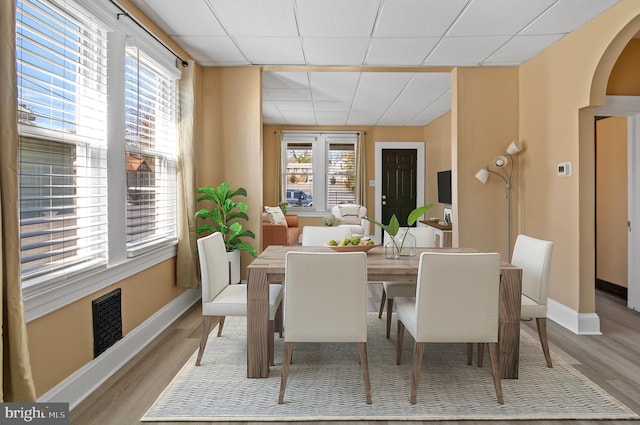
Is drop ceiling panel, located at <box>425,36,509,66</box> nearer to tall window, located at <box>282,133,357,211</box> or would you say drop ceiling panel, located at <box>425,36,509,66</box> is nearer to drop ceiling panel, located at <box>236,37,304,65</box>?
drop ceiling panel, located at <box>236,37,304,65</box>

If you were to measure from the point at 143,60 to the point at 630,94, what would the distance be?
14.7 feet

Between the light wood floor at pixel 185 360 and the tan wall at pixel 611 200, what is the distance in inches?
32.7

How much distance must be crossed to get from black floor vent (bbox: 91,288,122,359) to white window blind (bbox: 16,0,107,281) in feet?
0.86

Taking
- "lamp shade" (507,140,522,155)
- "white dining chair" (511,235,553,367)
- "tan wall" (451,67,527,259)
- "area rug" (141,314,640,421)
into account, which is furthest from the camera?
"tan wall" (451,67,527,259)

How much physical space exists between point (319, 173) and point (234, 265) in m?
4.90

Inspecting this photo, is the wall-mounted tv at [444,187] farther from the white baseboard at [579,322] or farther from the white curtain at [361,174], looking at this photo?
the white baseboard at [579,322]

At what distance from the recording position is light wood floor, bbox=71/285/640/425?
7.45 ft

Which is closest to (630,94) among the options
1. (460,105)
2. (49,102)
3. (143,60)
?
(460,105)

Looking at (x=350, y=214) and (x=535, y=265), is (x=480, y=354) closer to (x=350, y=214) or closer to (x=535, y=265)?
(x=535, y=265)

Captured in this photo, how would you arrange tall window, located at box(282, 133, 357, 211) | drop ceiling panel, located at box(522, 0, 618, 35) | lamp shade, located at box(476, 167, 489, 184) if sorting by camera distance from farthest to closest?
tall window, located at box(282, 133, 357, 211) < lamp shade, located at box(476, 167, 489, 184) < drop ceiling panel, located at box(522, 0, 618, 35)

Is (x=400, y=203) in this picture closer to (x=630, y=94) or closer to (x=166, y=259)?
(x=630, y=94)

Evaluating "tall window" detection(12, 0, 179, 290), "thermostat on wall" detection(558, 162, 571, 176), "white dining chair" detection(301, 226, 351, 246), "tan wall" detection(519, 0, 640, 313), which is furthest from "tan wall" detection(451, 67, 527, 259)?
"tall window" detection(12, 0, 179, 290)

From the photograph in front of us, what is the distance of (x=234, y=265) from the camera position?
181 inches

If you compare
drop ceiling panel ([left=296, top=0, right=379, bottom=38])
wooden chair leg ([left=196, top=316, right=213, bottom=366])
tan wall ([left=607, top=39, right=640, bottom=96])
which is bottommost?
wooden chair leg ([left=196, top=316, right=213, bottom=366])
